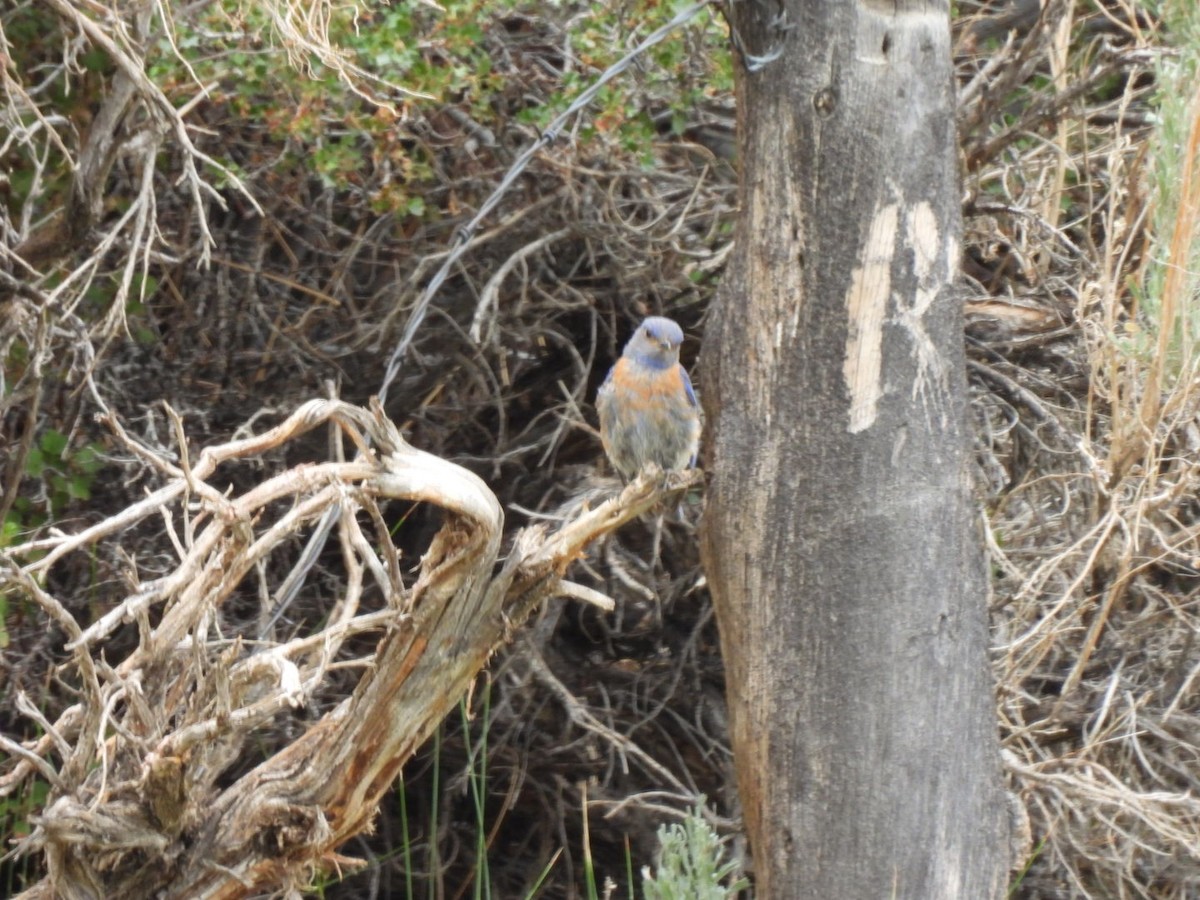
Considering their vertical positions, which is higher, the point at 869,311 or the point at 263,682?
the point at 869,311

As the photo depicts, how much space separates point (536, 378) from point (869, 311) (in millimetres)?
1882

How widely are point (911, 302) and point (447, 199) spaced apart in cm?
189

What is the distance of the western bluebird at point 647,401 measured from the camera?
3.92 meters

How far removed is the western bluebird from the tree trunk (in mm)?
1001

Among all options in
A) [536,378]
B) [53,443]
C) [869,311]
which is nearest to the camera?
[869,311]

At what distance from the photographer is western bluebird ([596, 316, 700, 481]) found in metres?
3.92

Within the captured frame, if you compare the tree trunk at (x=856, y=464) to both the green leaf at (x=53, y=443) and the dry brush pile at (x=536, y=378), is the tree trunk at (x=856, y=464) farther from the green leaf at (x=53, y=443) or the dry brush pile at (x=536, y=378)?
the green leaf at (x=53, y=443)

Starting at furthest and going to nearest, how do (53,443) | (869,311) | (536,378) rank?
(536,378) < (53,443) < (869,311)

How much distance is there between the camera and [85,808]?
2.70 metres

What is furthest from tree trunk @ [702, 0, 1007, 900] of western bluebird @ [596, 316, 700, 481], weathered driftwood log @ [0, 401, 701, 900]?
western bluebird @ [596, 316, 700, 481]

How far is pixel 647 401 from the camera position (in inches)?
154

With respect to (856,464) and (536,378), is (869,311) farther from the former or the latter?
(536,378)

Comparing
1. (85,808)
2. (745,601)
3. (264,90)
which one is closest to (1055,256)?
(745,601)

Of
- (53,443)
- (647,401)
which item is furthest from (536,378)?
(53,443)
